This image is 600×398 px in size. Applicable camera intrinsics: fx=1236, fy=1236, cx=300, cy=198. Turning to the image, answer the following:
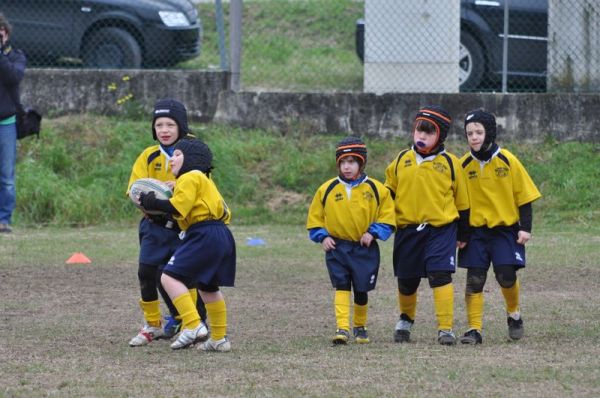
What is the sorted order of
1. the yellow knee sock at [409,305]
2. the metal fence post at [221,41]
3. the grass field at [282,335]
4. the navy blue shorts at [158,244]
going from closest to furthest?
the grass field at [282,335] < the navy blue shorts at [158,244] < the yellow knee sock at [409,305] < the metal fence post at [221,41]

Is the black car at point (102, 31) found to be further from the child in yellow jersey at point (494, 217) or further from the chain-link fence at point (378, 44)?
the child in yellow jersey at point (494, 217)

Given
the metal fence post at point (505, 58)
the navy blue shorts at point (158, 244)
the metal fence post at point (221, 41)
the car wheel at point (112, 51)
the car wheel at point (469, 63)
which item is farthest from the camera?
the car wheel at point (112, 51)

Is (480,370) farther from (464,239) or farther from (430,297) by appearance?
(430,297)

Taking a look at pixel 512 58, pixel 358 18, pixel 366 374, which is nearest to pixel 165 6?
pixel 358 18

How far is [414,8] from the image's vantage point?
50.1 ft

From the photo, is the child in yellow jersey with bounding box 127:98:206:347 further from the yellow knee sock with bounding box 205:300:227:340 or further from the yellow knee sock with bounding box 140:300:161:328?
the yellow knee sock with bounding box 205:300:227:340

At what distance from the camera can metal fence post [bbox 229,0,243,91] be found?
50.6ft

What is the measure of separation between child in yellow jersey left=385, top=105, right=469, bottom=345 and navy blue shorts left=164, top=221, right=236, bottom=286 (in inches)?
47.9

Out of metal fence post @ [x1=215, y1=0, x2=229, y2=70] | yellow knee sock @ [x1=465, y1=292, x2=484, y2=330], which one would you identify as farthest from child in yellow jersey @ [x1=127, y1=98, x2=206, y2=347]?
metal fence post @ [x1=215, y1=0, x2=229, y2=70]

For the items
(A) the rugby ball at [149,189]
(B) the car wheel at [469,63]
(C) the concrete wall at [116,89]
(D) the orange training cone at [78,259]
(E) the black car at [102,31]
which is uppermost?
(E) the black car at [102,31]

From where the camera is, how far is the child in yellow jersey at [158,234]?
7801 mm

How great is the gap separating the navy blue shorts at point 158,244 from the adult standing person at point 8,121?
5.50 metres

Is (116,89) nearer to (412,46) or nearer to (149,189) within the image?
(412,46)

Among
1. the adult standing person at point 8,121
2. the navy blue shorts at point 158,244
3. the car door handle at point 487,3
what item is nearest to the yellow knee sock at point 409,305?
the navy blue shorts at point 158,244
